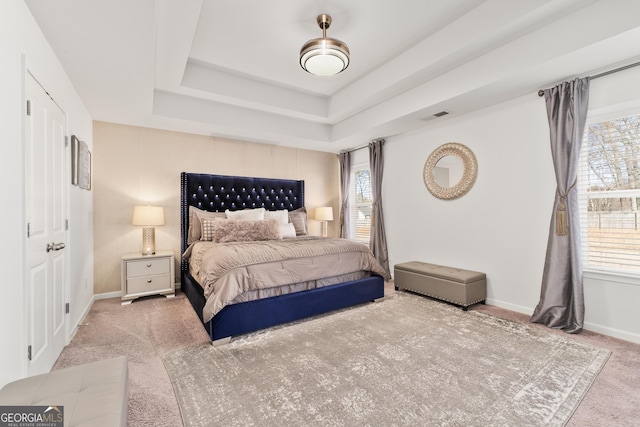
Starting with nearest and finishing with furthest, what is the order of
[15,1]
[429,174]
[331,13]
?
[15,1] < [331,13] < [429,174]

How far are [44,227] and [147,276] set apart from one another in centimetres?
186

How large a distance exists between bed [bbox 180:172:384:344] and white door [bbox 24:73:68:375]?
1.03 m

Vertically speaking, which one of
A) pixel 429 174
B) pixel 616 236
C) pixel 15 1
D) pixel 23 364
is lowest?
pixel 23 364

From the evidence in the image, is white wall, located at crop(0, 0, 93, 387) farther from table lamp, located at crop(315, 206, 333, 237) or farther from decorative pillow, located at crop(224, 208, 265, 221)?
table lamp, located at crop(315, 206, 333, 237)

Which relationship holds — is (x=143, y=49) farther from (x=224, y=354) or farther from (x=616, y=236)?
(x=616, y=236)

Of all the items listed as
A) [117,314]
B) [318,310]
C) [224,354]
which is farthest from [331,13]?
[117,314]

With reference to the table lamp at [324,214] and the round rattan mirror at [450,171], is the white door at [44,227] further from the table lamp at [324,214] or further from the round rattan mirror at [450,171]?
the round rattan mirror at [450,171]

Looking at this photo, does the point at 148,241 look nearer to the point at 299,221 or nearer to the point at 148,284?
the point at 148,284

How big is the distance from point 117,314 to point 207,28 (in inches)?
126

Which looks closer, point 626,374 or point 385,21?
point 626,374

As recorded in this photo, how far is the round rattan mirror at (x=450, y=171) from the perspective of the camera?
12.1 feet

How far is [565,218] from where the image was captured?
2744mm

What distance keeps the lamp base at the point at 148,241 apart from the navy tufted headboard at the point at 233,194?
43 centimetres

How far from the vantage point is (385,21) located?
2652mm
